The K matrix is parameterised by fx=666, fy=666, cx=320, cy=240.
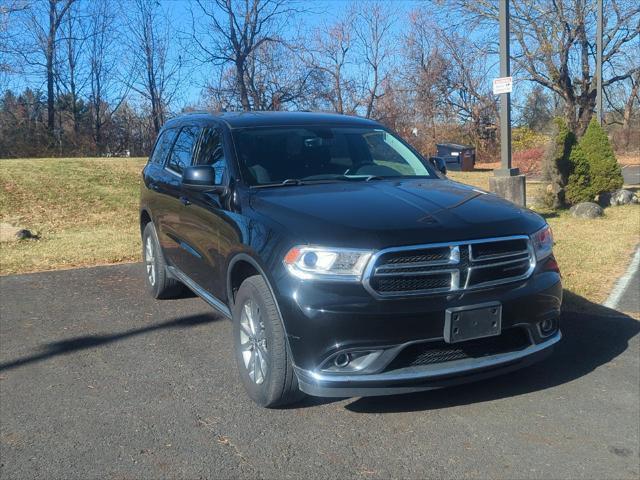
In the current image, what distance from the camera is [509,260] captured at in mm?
3816

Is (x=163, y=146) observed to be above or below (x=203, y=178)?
above

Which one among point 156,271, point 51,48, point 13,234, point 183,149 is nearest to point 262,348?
point 183,149

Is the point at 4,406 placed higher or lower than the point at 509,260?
lower

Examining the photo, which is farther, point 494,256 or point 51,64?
point 51,64

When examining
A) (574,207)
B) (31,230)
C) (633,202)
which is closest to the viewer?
(31,230)

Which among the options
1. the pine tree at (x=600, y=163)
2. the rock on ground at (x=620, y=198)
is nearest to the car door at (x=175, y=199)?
the pine tree at (x=600, y=163)

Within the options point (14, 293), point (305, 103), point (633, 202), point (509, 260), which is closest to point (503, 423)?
point (509, 260)

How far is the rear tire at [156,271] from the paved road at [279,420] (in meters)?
1.03

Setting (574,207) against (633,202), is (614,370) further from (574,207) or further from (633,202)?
(633,202)

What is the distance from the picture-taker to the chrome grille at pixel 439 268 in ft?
11.5

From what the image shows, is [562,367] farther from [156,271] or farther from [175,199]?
[156,271]

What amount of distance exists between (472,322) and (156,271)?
3.84 m

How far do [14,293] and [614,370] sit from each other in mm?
5938

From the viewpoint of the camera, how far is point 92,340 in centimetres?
551
